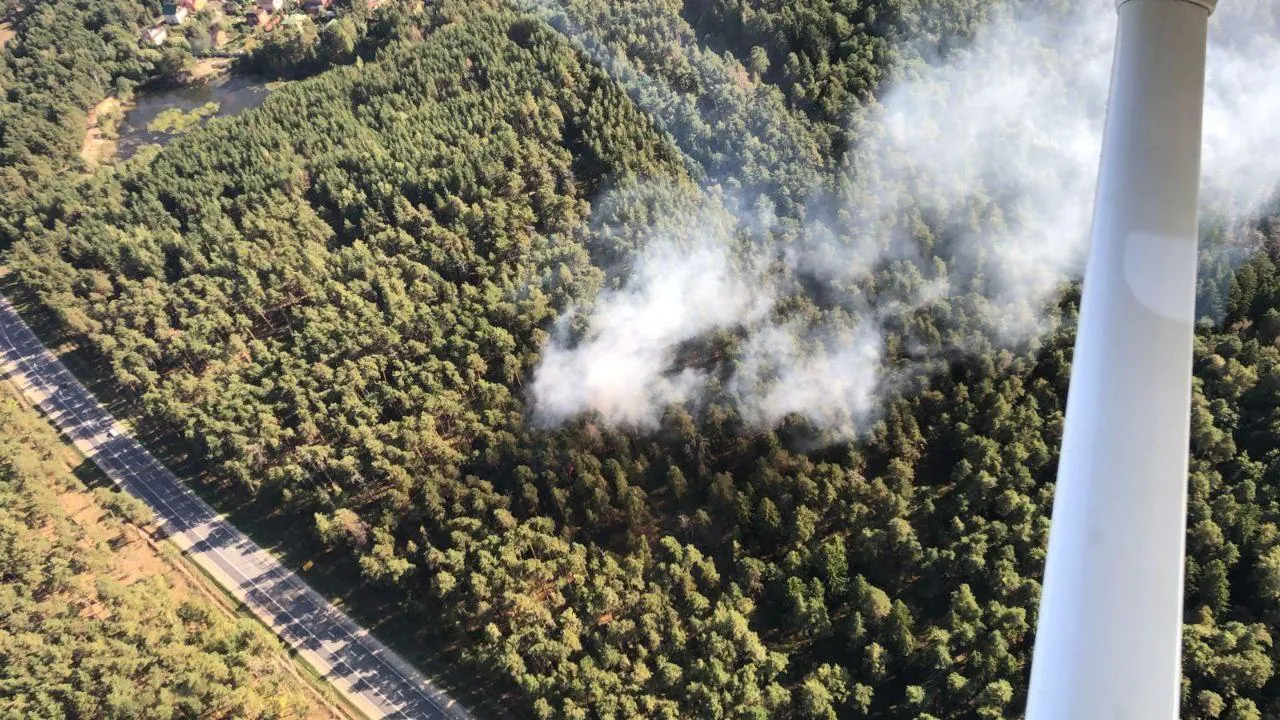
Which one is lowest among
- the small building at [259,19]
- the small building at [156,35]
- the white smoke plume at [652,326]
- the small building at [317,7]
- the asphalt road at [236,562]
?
the asphalt road at [236,562]

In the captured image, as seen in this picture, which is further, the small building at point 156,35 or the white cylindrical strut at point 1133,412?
the small building at point 156,35

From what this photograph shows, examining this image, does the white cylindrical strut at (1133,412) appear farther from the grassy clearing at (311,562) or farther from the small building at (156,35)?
the small building at (156,35)

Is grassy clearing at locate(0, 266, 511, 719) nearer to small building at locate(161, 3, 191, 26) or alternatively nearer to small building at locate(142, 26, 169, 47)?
small building at locate(142, 26, 169, 47)

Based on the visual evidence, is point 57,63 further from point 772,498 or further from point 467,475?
point 772,498

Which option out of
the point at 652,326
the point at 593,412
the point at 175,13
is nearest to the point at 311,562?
the point at 593,412

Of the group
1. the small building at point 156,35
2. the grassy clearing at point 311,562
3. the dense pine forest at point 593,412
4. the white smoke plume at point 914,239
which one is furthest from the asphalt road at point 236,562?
the small building at point 156,35

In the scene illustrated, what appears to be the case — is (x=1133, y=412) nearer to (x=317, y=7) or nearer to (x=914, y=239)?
(x=914, y=239)

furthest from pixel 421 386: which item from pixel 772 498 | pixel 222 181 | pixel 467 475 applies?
pixel 222 181

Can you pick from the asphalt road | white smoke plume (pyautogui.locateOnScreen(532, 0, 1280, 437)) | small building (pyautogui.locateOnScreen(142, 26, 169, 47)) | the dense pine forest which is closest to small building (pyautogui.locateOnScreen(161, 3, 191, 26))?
small building (pyautogui.locateOnScreen(142, 26, 169, 47))
